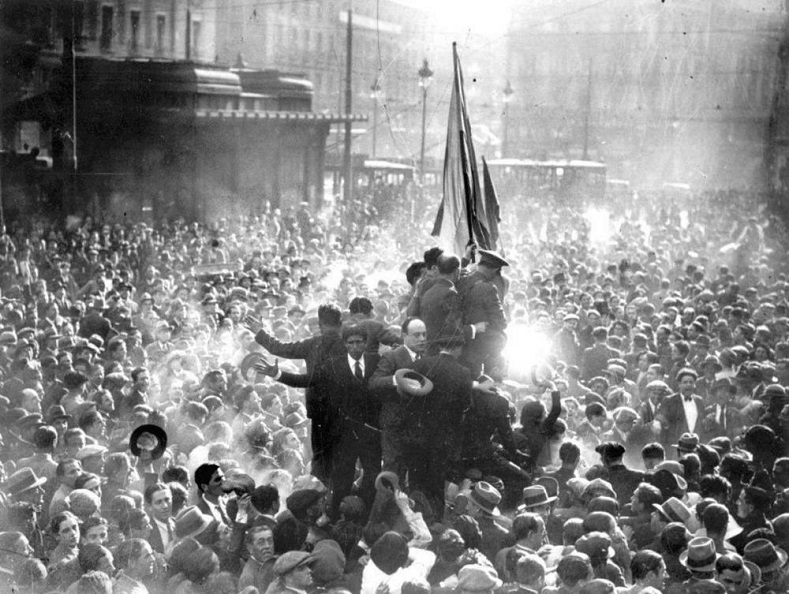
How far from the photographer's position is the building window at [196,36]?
45.7 metres

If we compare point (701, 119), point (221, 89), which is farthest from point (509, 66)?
point (221, 89)

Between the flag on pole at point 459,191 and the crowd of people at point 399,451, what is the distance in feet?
1.77

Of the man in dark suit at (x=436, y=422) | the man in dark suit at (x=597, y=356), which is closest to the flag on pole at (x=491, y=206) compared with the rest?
the man in dark suit at (x=597, y=356)

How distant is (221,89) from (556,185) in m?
16.4

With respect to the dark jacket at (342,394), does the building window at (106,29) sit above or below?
above

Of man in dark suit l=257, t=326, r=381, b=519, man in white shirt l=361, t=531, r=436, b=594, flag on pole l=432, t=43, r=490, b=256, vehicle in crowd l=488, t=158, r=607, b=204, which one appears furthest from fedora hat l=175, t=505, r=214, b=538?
vehicle in crowd l=488, t=158, r=607, b=204

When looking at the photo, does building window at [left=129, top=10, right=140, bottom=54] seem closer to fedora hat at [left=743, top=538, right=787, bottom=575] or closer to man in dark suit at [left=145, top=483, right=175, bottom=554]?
man in dark suit at [left=145, top=483, right=175, bottom=554]

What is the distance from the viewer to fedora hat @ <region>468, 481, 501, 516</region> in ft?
22.5

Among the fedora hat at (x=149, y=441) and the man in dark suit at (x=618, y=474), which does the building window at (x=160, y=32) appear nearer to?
the fedora hat at (x=149, y=441)

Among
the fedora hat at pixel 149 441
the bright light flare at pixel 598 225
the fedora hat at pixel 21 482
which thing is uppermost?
the fedora hat at pixel 149 441

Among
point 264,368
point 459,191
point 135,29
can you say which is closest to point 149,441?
point 264,368

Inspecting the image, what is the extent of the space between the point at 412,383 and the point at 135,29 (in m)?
37.9

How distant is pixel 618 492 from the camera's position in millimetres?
7285

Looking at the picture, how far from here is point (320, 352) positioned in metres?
7.52
